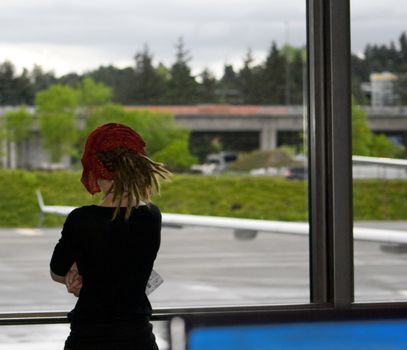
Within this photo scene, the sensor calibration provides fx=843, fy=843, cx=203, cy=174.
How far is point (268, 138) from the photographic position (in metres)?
6.39

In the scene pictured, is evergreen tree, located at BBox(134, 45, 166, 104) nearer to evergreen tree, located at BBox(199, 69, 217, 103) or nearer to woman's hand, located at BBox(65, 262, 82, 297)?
evergreen tree, located at BBox(199, 69, 217, 103)

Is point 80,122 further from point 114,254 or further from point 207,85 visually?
point 114,254

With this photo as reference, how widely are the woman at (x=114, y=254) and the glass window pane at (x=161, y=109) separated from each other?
1341mm

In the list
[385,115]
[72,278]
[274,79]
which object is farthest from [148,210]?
[385,115]

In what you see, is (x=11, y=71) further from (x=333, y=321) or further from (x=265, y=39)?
(x=265, y=39)

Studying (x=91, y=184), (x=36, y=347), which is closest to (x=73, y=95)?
(x=36, y=347)

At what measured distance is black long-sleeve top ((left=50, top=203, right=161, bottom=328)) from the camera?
79.2 inches

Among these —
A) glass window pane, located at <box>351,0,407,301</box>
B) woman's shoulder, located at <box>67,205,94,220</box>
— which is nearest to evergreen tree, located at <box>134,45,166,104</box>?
glass window pane, located at <box>351,0,407,301</box>

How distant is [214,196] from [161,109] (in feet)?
5.96

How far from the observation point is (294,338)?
297cm

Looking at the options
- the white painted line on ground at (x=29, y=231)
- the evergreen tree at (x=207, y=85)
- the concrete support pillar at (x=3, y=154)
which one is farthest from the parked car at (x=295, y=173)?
the concrete support pillar at (x=3, y=154)

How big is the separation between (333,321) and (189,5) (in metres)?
3.61

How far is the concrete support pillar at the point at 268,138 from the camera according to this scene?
5984mm

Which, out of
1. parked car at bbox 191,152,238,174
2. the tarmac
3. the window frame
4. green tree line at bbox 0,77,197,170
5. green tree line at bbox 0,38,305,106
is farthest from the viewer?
the tarmac
